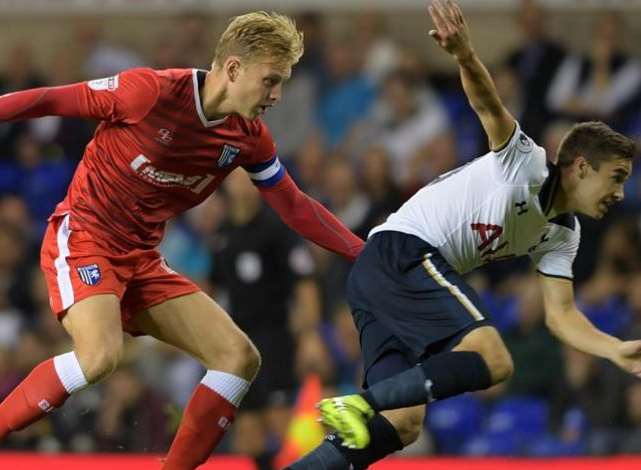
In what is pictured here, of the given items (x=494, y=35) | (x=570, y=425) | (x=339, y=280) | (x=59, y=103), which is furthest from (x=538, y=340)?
(x=59, y=103)

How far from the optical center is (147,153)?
634 centimetres

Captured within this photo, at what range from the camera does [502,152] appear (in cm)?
592

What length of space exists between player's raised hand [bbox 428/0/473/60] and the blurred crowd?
346 centimetres

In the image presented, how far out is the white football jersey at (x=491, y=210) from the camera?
5992 millimetres

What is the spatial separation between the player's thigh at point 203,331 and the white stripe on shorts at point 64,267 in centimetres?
40

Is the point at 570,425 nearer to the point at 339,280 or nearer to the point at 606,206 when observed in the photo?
the point at 339,280

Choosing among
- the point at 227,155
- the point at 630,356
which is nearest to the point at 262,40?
the point at 227,155

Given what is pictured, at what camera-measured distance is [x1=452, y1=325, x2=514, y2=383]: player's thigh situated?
5730mm

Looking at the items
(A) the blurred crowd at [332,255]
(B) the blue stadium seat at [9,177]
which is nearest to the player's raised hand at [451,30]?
(A) the blurred crowd at [332,255]

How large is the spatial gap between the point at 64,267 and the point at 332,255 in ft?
14.7

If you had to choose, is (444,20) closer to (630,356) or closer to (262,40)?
(262,40)

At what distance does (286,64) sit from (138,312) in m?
1.22

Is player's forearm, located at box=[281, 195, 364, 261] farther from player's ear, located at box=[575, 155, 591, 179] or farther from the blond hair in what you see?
player's ear, located at box=[575, 155, 591, 179]

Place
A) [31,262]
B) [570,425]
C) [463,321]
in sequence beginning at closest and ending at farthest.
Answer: [463,321] < [570,425] < [31,262]
